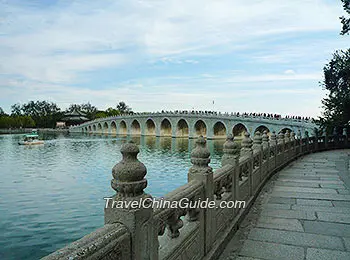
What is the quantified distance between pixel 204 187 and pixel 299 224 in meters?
2.42

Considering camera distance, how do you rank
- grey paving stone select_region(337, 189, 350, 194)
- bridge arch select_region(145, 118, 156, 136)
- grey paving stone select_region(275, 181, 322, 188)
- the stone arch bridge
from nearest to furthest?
grey paving stone select_region(337, 189, 350, 194) < grey paving stone select_region(275, 181, 322, 188) < the stone arch bridge < bridge arch select_region(145, 118, 156, 136)

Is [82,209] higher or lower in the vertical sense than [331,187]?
lower

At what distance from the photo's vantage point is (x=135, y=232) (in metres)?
2.11

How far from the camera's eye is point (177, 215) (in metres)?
2.93

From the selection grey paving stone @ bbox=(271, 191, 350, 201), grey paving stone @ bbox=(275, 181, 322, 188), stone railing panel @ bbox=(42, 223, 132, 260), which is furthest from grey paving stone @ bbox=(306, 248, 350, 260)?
grey paving stone @ bbox=(275, 181, 322, 188)

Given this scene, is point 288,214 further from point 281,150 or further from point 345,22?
point 345,22

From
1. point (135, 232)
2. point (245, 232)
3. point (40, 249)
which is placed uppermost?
point (135, 232)

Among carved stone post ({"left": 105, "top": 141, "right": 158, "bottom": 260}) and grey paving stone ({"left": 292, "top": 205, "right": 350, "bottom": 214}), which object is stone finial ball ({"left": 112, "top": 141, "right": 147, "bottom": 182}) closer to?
carved stone post ({"left": 105, "top": 141, "right": 158, "bottom": 260})

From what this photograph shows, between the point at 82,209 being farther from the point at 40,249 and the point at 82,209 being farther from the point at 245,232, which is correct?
the point at 245,232

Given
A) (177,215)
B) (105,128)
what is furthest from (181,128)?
(177,215)

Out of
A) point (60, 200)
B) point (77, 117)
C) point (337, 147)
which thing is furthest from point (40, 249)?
point (77, 117)

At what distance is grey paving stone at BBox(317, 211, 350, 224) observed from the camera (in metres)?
5.33

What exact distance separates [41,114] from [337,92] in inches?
3933

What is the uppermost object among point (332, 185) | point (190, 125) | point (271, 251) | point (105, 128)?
point (190, 125)
